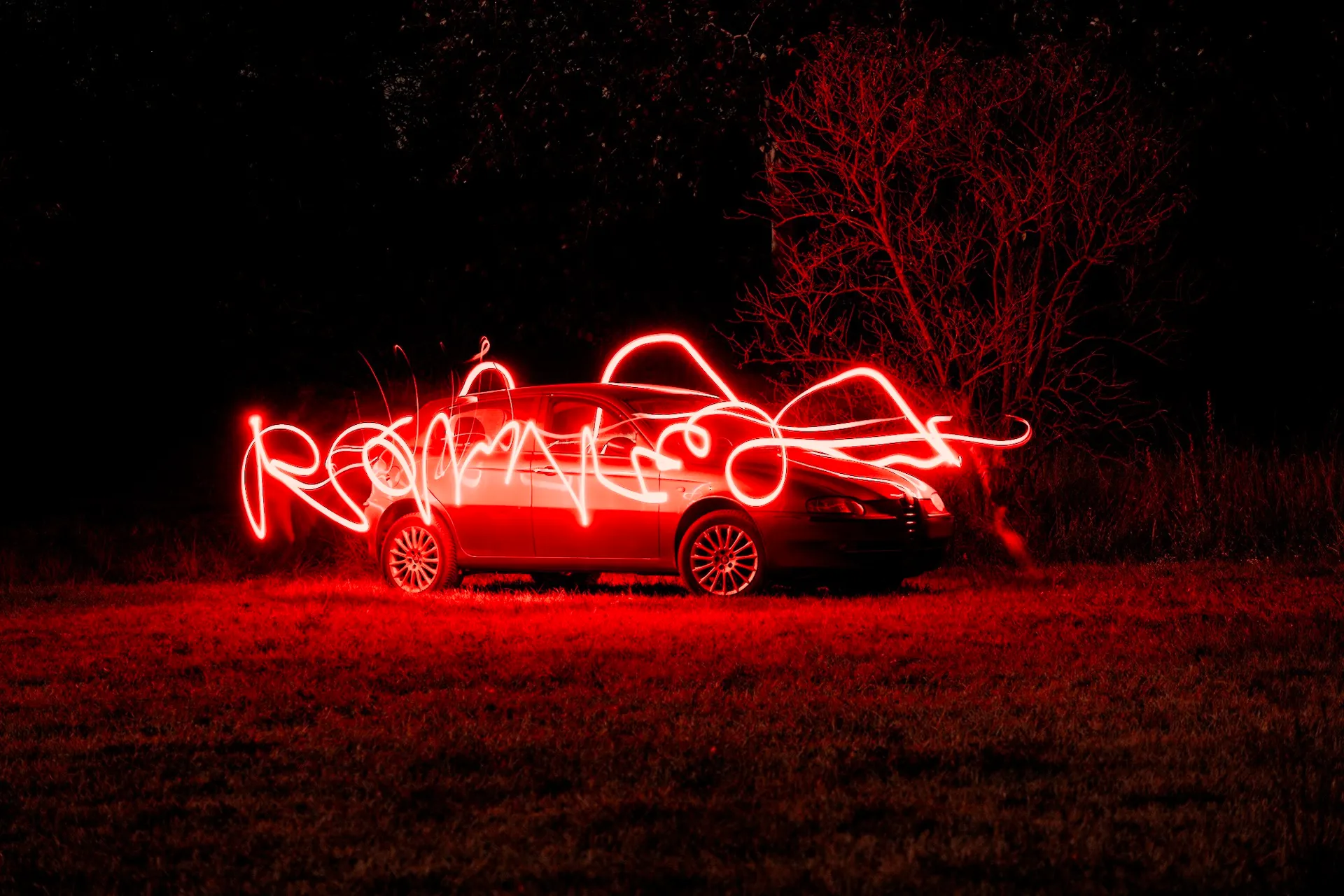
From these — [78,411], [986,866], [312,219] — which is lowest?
[986,866]

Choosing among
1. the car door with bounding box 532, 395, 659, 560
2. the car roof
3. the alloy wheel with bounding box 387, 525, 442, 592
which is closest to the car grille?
the car door with bounding box 532, 395, 659, 560

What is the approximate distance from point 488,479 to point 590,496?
97 centimetres

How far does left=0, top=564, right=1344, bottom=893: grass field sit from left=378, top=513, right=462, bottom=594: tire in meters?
2.12

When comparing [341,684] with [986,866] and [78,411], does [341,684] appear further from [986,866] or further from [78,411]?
[78,411]

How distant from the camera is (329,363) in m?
22.8

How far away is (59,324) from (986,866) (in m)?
21.2

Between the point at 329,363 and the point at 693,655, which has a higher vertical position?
the point at 329,363

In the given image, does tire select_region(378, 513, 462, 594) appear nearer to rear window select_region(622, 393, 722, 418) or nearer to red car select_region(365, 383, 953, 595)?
red car select_region(365, 383, 953, 595)

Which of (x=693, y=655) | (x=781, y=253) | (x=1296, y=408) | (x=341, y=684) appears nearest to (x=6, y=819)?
(x=341, y=684)

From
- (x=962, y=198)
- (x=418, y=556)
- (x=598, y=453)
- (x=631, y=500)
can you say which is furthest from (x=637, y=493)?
(x=962, y=198)

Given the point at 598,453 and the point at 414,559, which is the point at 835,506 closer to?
the point at 598,453

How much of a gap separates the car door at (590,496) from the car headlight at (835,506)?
49.3 inches

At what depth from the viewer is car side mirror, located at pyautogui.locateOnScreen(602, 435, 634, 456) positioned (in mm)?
13484

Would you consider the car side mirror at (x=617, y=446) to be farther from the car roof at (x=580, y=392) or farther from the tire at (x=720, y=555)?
the tire at (x=720, y=555)
